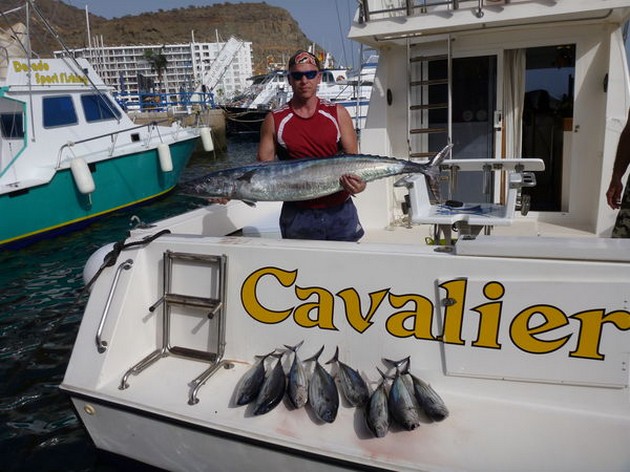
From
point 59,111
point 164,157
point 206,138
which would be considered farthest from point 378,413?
point 206,138

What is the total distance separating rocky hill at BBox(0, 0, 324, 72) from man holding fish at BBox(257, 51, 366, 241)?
88248 millimetres

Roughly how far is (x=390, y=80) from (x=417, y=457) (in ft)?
14.7

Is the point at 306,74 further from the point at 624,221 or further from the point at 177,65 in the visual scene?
the point at 177,65

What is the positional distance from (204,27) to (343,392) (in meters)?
118

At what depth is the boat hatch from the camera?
277cm

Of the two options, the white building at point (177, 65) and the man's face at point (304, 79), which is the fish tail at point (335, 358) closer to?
the man's face at point (304, 79)

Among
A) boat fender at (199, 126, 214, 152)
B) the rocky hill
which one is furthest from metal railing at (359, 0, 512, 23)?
the rocky hill

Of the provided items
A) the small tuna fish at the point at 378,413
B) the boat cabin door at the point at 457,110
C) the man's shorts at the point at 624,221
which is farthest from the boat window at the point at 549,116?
the small tuna fish at the point at 378,413

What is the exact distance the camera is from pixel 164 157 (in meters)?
12.5

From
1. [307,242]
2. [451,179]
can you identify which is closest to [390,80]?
[451,179]

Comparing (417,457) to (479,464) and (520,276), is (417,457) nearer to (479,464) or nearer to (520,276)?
(479,464)

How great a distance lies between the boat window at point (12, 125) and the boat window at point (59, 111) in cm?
47

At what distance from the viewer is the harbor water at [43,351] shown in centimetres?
353

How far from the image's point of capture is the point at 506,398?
230 cm
